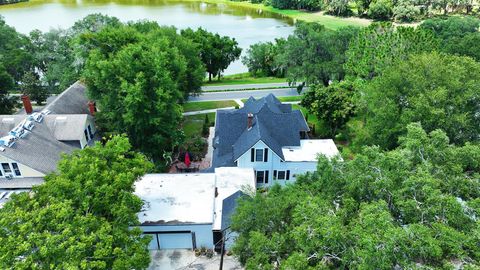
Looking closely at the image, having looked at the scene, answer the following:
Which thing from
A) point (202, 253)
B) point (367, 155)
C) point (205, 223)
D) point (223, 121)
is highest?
point (367, 155)

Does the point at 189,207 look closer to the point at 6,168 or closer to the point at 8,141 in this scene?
the point at 6,168

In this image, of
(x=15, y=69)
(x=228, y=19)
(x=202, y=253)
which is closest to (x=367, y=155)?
(x=202, y=253)

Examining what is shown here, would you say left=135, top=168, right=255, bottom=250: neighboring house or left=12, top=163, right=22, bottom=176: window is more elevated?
left=12, top=163, right=22, bottom=176: window

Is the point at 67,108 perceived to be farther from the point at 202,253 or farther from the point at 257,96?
the point at 257,96

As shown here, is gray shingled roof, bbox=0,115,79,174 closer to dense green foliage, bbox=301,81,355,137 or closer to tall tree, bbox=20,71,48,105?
tall tree, bbox=20,71,48,105

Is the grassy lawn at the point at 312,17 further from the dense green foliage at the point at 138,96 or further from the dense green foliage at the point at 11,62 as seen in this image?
the dense green foliage at the point at 11,62

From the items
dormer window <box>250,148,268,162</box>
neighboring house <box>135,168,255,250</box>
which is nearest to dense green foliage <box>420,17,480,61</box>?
dormer window <box>250,148,268,162</box>

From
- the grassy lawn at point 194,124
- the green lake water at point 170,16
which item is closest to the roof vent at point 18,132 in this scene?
the grassy lawn at point 194,124
